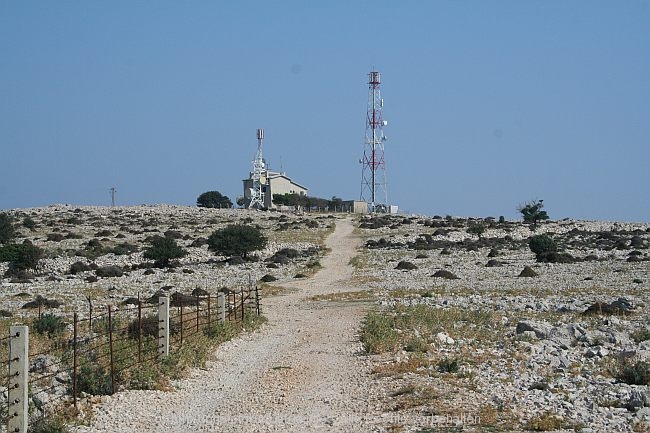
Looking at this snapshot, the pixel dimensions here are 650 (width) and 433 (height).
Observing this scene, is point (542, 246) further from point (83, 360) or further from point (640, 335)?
point (83, 360)

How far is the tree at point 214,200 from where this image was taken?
159 m

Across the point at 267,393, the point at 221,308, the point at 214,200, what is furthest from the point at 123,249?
the point at 214,200

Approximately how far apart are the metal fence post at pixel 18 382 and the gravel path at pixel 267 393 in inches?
42.3

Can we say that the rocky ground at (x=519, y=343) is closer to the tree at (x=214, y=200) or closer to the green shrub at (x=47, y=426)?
the green shrub at (x=47, y=426)

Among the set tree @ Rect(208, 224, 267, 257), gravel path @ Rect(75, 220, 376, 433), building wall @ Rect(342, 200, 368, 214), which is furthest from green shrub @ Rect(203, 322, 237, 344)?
building wall @ Rect(342, 200, 368, 214)

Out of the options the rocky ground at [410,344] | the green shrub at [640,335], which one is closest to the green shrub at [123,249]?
the rocky ground at [410,344]

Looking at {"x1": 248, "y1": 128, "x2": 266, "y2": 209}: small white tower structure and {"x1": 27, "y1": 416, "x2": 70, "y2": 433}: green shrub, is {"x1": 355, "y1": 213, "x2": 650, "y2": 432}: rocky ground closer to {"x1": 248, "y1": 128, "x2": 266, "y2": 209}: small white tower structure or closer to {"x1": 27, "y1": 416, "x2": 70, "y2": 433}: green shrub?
{"x1": 27, "y1": 416, "x2": 70, "y2": 433}: green shrub

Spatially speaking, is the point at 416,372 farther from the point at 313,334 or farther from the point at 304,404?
the point at 313,334

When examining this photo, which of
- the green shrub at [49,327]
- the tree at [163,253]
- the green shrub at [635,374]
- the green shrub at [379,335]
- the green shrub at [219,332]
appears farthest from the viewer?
the tree at [163,253]

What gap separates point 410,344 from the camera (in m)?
20.6

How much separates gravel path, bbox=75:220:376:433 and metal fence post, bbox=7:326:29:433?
1.07 meters

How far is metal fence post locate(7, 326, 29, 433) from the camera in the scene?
452 inches

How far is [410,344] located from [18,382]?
1086cm

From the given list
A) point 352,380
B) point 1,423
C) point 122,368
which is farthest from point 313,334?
point 1,423
